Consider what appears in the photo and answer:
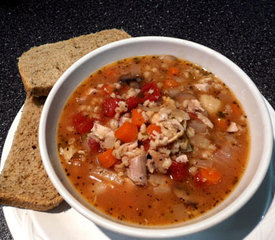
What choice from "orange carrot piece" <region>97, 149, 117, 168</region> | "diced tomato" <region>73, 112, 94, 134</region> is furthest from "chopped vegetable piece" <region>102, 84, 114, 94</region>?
"orange carrot piece" <region>97, 149, 117, 168</region>

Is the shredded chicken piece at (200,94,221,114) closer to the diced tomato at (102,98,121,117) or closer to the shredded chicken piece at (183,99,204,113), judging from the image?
the shredded chicken piece at (183,99,204,113)

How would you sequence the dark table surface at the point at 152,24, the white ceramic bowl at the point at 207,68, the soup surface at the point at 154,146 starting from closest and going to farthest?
the white ceramic bowl at the point at 207,68 → the soup surface at the point at 154,146 → the dark table surface at the point at 152,24

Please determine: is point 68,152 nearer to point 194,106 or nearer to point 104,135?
point 104,135

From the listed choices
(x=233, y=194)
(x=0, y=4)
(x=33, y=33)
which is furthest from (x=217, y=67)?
(x=0, y=4)

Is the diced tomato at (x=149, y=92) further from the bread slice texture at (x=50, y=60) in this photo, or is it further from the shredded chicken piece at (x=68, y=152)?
the bread slice texture at (x=50, y=60)

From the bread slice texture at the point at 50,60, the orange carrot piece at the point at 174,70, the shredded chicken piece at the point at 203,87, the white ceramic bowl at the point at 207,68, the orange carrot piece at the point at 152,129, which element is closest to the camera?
the white ceramic bowl at the point at 207,68

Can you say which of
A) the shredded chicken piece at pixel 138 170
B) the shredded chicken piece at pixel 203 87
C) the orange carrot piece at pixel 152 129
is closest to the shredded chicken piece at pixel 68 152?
the shredded chicken piece at pixel 138 170

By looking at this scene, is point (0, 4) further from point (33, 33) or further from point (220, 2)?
point (220, 2)
